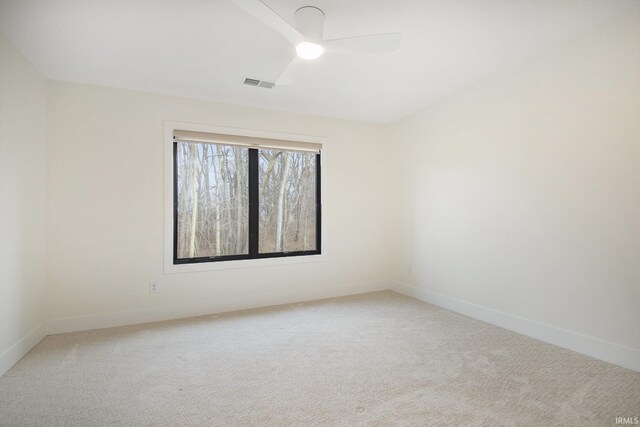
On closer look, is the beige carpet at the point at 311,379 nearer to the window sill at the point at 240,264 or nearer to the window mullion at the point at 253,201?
the window sill at the point at 240,264

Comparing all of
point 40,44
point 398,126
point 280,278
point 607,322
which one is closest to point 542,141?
point 607,322

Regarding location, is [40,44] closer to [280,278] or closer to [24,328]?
[24,328]

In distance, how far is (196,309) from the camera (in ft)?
11.4

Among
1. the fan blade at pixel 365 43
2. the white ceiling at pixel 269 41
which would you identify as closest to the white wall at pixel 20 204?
the white ceiling at pixel 269 41

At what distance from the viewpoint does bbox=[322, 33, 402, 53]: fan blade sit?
2.00 m

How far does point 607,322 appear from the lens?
233 centimetres

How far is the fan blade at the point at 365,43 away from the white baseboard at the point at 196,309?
2783 millimetres

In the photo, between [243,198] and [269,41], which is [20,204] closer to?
[243,198]

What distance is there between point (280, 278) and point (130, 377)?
6.42 feet

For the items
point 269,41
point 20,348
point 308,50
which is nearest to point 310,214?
point 269,41

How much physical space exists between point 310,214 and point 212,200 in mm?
1261

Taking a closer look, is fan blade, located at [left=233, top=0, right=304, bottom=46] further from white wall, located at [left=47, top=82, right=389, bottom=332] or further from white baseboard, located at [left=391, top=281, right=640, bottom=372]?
white baseboard, located at [left=391, top=281, right=640, bottom=372]

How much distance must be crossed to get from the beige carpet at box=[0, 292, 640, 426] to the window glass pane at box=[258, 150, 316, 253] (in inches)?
48.8

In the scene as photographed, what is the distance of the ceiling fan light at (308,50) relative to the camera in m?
2.08
